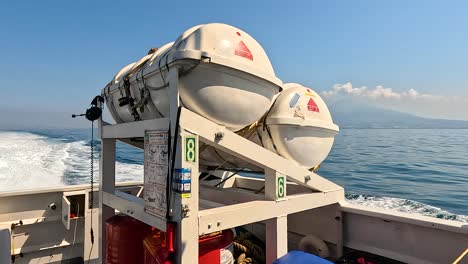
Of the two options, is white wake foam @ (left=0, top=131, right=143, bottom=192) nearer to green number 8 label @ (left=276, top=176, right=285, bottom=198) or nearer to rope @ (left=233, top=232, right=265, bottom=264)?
rope @ (left=233, top=232, right=265, bottom=264)

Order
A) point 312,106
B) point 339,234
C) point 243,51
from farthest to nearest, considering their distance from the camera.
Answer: point 339,234 → point 312,106 → point 243,51

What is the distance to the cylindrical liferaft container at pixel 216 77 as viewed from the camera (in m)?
2.28

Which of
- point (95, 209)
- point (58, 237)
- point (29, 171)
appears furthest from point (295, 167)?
point (29, 171)

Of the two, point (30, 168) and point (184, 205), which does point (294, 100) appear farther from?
point (30, 168)

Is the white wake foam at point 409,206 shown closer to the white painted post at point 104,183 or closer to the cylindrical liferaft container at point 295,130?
the cylindrical liferaft container at point 295,130

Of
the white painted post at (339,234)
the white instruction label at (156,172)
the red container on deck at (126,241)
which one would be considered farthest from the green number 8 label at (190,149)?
the white painted post at (339,234)

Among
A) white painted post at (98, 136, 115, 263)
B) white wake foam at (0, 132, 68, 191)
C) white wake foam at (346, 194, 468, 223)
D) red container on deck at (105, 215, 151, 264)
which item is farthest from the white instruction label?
white wake foam at (0, 132, 68, 191)

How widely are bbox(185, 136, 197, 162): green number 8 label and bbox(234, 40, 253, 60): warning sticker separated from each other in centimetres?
73

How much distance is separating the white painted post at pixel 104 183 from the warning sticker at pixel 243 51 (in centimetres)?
176

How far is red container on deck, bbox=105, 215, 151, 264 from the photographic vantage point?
2902mm

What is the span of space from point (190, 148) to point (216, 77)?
542mm

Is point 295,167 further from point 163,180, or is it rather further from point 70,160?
point 70,160

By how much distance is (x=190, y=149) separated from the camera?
85.0 inches

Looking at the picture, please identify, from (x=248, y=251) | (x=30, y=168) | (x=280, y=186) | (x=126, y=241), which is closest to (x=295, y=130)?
(x=280, y=186)
